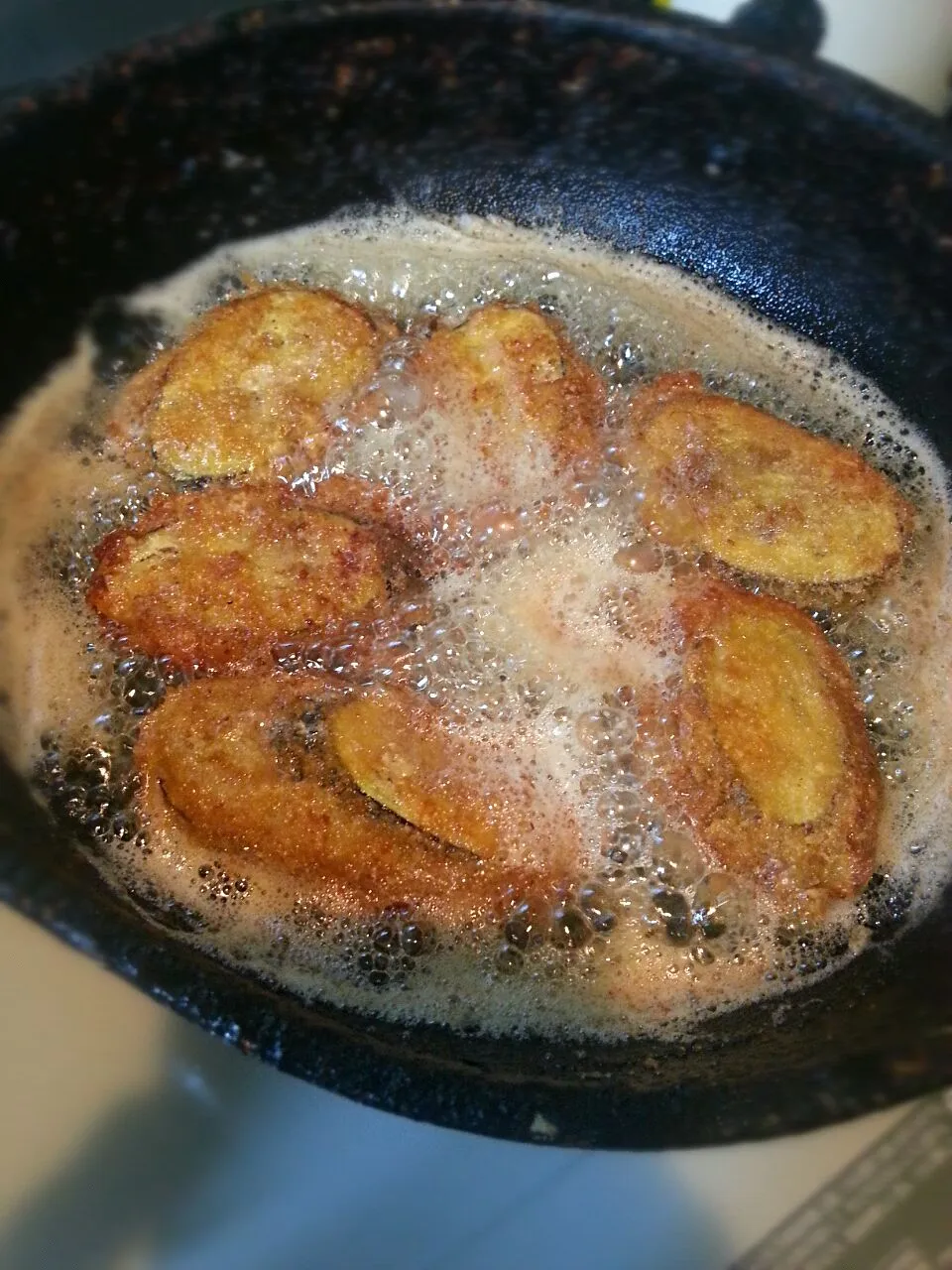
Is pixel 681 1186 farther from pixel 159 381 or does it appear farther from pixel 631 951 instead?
pixel 159 381

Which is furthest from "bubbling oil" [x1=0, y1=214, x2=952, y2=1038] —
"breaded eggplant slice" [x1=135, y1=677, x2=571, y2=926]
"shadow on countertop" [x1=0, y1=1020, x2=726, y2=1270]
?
"shadow on countertop" [x1=0, y1=1020, x2=726, y2=1270]

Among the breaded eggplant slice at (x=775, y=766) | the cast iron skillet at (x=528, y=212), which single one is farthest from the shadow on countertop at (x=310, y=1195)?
the breaded eggplant slice at (x=775, y=766)

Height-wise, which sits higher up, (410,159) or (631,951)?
(410,159)

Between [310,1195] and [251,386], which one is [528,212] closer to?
[251,386]

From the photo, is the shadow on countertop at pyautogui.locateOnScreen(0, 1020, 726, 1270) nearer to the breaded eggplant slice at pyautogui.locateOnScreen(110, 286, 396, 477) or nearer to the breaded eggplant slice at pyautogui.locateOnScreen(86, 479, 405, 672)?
the breaded eggplant slice at pyautogui.locateOnScreen(86, 479, 405, 672)

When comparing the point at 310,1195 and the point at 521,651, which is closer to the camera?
the point at 310,1195

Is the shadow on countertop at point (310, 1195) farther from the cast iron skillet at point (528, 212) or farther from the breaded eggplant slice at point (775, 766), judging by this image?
the breaded eggplant slice at point (775, 766)

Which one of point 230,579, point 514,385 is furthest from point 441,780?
point 514,385

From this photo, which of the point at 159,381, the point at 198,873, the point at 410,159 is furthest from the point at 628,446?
the point at 198,873
